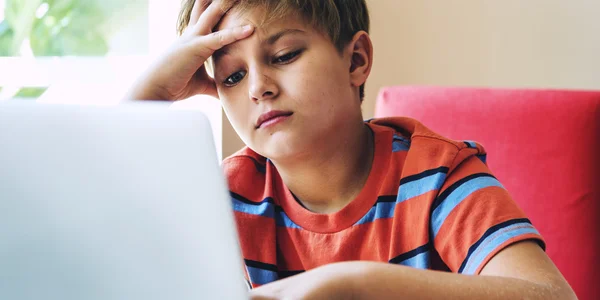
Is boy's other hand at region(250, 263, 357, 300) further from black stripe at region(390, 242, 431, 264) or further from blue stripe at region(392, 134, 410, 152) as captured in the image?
blue stripe at region(392, 134, 410, 152)

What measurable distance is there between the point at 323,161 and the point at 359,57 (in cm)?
19

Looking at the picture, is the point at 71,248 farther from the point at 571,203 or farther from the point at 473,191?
the point at 571,203

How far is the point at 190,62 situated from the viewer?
1086 millimetres

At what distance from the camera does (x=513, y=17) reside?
1.90 metres

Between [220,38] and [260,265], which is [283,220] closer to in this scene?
[260,265]

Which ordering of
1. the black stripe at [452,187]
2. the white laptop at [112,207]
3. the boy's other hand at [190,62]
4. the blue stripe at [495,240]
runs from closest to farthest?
1. the white laptop at [112,207]
2. the blue stripe at [495,240]
3. the black stripe at [452,187]
4. the boy's other hand at [190,62]

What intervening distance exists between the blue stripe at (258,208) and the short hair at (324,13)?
268mm

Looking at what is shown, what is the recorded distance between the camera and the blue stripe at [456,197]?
92 centimetres

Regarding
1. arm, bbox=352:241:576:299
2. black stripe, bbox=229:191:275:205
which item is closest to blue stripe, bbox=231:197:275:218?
black stripe, bbox=229:191:275:205

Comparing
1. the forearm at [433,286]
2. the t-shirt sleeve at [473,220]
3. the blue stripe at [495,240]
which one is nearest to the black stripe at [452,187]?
the t-shirt sleeve at [473,220]

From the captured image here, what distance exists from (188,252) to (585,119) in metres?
1.02

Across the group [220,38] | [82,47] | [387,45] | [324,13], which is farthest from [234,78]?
[387,45]

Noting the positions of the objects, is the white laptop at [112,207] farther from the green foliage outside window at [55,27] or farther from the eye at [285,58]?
the green foliage outside window at [55,27]

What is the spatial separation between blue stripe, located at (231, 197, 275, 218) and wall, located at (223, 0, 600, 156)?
1.86 ft
